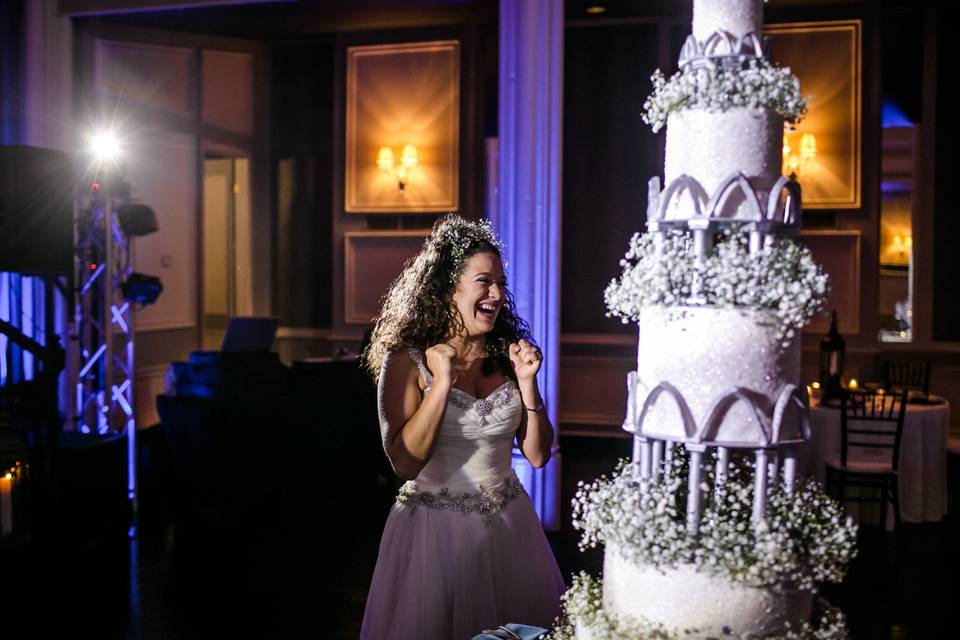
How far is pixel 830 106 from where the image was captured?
7.86 meters

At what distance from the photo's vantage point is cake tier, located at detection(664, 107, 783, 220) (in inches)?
66.6

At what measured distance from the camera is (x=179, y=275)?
923 cm

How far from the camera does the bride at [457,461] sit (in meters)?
2.44

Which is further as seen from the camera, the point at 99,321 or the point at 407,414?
the point at 99,321

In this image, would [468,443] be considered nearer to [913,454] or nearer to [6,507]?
[6,507]

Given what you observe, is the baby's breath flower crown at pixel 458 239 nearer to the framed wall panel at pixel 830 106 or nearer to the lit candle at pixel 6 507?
the lit candle at pixel 6 507

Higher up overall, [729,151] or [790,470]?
[729,151]

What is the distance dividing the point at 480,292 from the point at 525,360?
24cm

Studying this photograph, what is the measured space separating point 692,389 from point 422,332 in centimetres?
103

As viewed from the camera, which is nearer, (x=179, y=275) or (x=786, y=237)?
(x=786, y=237)

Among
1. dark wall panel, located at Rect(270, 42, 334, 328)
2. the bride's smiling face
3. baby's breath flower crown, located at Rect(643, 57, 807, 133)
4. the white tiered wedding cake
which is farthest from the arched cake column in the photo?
dark wall panel, located at Rect(270, 42, 334, 328)

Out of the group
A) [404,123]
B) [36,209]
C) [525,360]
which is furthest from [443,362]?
[404,123]

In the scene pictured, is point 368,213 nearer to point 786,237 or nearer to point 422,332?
point 422,332

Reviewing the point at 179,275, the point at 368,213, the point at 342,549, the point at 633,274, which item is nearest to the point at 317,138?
the point at 368,213
